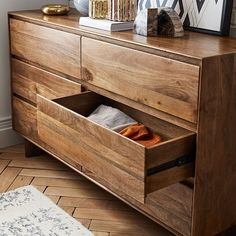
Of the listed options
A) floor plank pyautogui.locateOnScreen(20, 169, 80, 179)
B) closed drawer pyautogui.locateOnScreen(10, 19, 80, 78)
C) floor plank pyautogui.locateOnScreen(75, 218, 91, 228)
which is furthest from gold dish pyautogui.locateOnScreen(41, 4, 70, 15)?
floor plank pyautogui.locateOnScreen(75, 218, 91, 228)

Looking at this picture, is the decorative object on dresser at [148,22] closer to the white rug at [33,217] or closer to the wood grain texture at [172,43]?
the wood grain texture at [172,43]

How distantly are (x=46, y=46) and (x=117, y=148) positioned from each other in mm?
718

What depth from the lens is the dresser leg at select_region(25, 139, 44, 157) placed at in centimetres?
222

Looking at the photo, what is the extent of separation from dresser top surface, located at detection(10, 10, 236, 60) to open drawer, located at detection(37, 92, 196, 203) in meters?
0.22

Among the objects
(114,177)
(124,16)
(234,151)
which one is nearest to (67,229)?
(114,177)

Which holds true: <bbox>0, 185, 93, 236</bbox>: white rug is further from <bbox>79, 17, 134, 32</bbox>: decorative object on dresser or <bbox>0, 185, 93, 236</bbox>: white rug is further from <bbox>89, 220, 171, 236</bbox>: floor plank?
<bbox>79, 17, 134, 32</bbox>: decorative object on dresser

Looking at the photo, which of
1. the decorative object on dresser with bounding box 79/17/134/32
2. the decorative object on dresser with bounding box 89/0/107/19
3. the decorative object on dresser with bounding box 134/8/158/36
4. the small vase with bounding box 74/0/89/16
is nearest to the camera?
the decorative object on dresser with bounding box 134/8/158/36

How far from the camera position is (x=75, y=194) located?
190 centimetres

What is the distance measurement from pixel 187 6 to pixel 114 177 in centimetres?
65

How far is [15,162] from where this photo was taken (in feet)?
7.22

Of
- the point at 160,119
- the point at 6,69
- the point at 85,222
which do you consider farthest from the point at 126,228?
the point at 6,69

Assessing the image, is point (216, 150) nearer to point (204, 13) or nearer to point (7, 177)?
point (204, 13)

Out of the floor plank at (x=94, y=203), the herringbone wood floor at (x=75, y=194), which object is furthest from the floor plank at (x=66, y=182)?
the floor plank at (x=94, y=203)

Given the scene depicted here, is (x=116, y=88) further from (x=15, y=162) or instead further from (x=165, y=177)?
(x=15, y=162)
